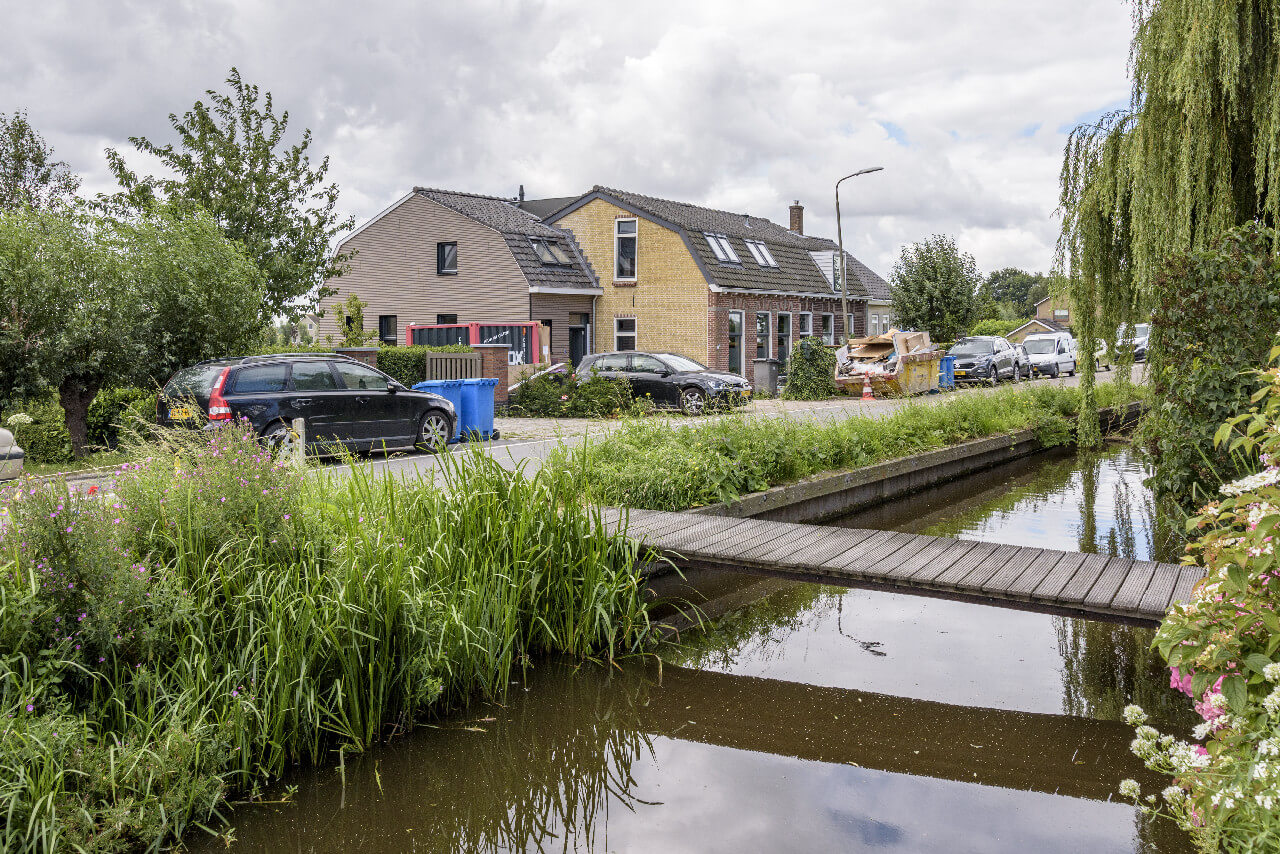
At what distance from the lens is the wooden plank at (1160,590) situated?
5.50 meters

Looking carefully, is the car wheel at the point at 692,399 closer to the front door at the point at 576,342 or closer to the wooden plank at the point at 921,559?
the front door at the point at 576,342

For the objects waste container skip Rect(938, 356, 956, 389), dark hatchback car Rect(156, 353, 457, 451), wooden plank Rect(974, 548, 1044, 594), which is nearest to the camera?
wooden plank Rect(974, 548, 1044, 594)

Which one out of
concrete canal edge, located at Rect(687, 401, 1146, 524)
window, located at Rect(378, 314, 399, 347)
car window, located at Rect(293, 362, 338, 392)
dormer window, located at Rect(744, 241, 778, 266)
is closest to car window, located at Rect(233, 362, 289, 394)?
car window, located at Rect(293, 362, 338, 392)

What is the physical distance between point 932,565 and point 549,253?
90.6 ft

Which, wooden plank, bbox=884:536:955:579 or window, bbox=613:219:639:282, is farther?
window, bbox=613:219:639:282

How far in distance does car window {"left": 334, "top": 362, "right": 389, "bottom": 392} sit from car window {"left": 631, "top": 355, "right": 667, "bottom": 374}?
9.72 m

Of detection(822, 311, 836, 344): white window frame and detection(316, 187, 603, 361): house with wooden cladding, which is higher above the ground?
detection(316, 187, 603, 361): house with wooden cladding

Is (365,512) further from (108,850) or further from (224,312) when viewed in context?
(224,312)

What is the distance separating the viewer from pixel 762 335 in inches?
1356

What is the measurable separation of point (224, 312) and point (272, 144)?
743 cm

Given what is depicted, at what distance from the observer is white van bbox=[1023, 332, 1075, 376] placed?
36.8 metres

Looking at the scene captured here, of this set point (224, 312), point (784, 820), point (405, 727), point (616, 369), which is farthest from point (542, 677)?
point (616, 369)

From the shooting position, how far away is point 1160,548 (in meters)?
9.55

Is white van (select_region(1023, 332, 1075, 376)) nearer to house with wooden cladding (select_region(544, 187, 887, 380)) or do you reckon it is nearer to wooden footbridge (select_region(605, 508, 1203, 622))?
house with wooden cladding (select_region(544, 187, 887, 380))
